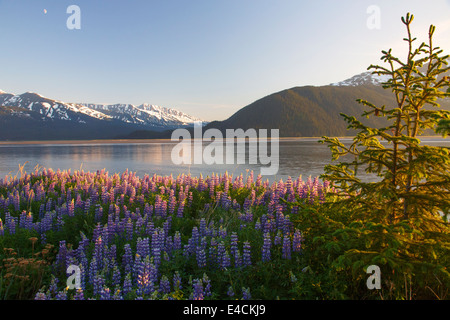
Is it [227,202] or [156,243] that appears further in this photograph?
[227,202]

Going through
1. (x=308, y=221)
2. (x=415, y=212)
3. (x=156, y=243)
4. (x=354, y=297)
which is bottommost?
(x=354, y=297)

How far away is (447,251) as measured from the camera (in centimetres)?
361

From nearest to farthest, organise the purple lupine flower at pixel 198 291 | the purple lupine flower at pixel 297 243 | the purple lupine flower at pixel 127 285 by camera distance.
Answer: the purple lupine flower at pixel 198 291
the purple lupine flower at pixel 127 285
the purple lupine flower at pixel 297 243

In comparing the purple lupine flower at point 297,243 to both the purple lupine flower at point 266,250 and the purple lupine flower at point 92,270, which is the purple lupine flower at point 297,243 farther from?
the purple lupine flower at point 92,270

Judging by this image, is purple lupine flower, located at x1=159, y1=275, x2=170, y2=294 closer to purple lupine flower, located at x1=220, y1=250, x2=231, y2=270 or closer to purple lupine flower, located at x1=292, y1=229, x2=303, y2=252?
purple lupine flower, located at x1=220, y1=250, x2=231, y2=270

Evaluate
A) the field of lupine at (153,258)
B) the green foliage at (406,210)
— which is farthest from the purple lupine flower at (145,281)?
the green foliage at (406,210)

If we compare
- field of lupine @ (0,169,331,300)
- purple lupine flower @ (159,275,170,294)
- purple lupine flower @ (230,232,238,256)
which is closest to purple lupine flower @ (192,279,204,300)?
field of lupine @ (0,169,331,300)

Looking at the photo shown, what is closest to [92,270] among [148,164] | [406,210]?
[406,210]
